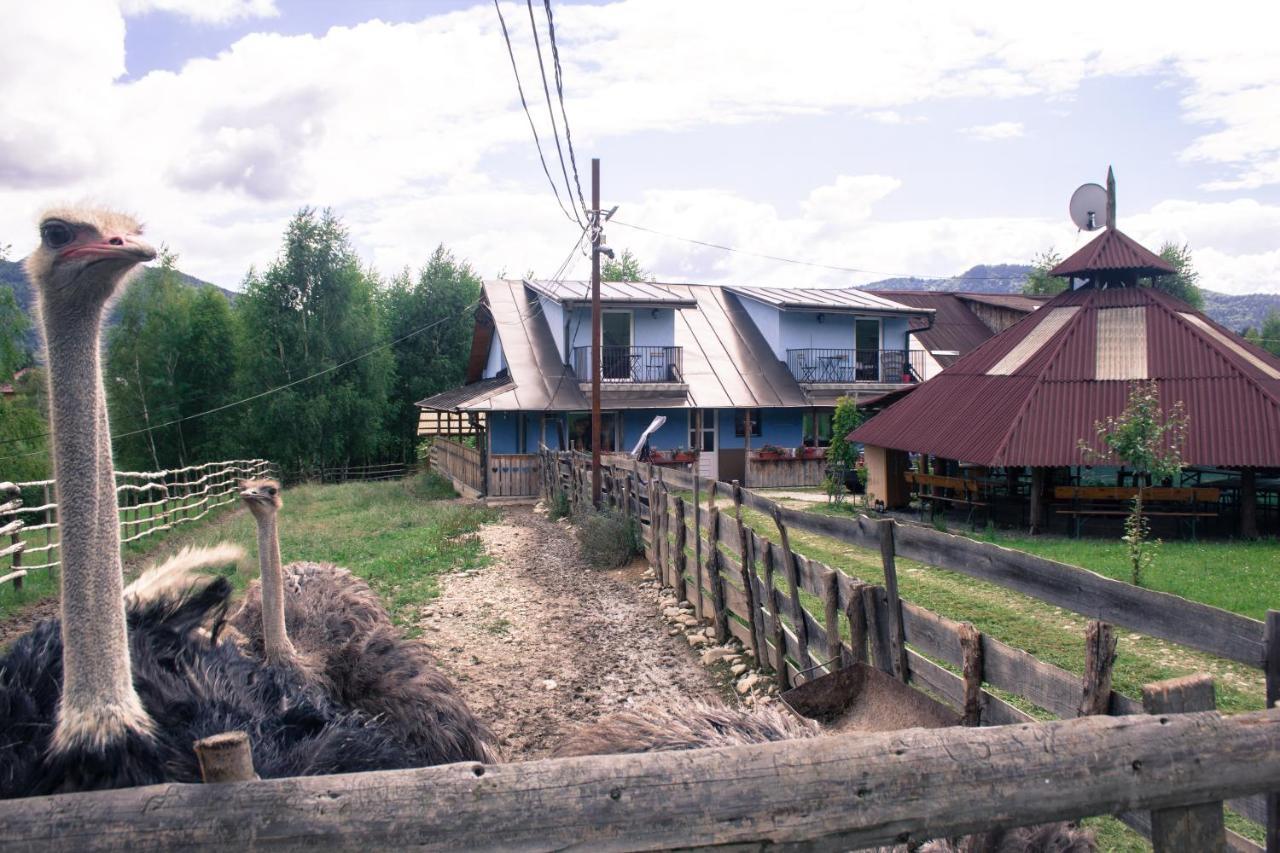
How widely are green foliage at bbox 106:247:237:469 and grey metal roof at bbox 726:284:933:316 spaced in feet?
59.8

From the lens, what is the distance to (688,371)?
25.8 meters

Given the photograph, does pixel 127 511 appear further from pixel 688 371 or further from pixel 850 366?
pixel 850 366

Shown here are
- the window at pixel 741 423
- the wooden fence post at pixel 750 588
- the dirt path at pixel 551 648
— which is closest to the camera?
the dirt path at pixel 551 648

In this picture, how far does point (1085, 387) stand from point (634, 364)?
11.9 meters

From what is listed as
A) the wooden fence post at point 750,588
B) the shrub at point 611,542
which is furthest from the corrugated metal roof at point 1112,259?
the wooden fence post at point 750,588

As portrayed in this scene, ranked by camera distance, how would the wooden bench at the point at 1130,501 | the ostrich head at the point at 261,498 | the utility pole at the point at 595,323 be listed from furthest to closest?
the utility pole at the point at 595,323 < the wooden bench at the point at 1130,501 < the ostrich head at the point at 261,498

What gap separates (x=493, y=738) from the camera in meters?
5.44

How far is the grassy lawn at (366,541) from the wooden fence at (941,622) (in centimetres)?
357

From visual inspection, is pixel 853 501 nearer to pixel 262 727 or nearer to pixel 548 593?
pixel 548 593

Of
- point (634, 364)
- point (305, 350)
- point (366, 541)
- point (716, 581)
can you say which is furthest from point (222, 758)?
point (305, 350)

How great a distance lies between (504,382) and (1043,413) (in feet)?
46.9

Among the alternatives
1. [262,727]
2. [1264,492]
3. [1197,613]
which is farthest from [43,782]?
[1264,492]

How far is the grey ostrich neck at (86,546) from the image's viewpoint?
2.61 meters

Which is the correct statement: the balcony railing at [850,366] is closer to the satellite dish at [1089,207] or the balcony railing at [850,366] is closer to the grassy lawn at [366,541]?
the satellite dish at [1089,207]
